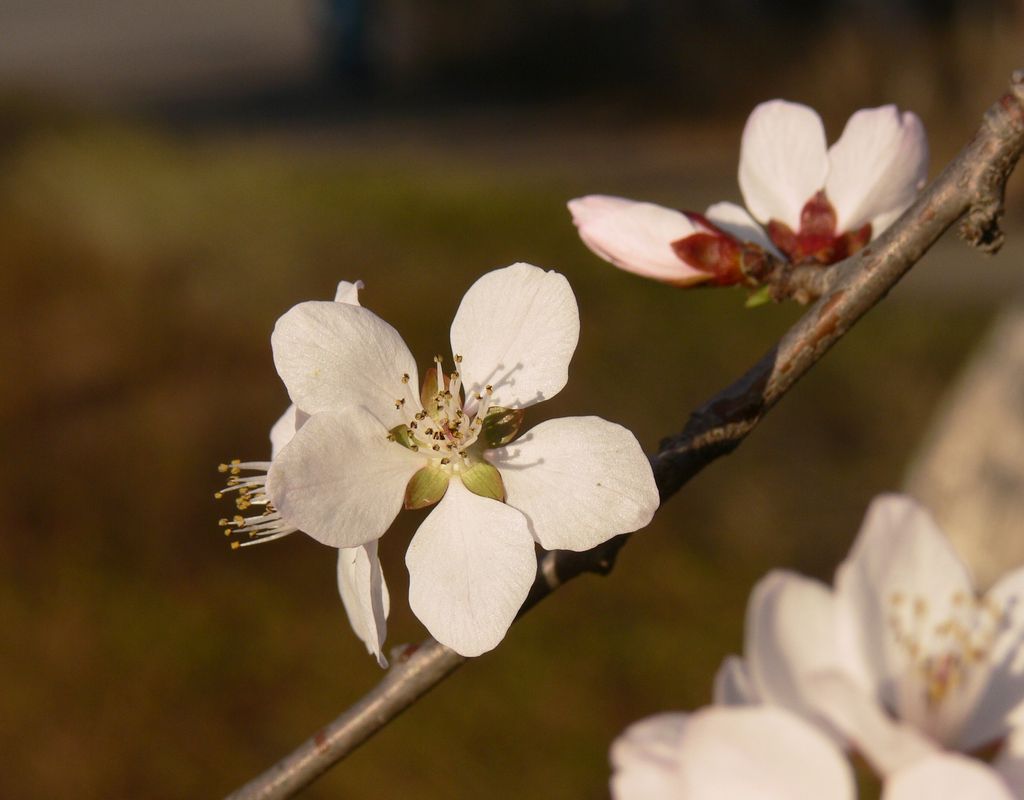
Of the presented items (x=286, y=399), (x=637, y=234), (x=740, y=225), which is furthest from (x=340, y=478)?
(x=286, y=399)

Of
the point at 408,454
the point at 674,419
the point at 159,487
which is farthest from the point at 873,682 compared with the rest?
the point at 674,419

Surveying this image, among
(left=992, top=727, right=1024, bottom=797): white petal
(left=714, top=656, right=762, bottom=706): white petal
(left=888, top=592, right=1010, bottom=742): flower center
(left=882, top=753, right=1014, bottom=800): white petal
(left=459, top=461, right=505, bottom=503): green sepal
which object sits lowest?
(left=992, top=727, right=1024, bottom=797): white petal

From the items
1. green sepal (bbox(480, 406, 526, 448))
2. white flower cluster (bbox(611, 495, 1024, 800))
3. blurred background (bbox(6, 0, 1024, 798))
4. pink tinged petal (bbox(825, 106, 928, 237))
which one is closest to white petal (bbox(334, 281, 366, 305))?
green sepal (bbox(480, 406, 526, 448))

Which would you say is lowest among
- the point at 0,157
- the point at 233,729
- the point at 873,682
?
the point at 233,729

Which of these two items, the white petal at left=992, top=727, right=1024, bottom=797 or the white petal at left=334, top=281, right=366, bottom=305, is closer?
the white petal at left=992, top=727, right=1024, bottom=797

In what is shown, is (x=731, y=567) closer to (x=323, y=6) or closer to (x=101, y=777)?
(x=101, y=777)

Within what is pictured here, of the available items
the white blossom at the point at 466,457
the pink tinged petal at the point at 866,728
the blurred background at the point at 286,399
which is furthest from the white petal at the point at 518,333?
the blurred background at the point at 286,399

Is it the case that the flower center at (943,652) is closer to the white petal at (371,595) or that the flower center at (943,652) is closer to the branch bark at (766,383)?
the branch bark at (766,383)

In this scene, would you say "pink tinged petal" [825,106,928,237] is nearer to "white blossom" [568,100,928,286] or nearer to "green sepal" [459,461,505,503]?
"white blossom" [568,100,928,286]
